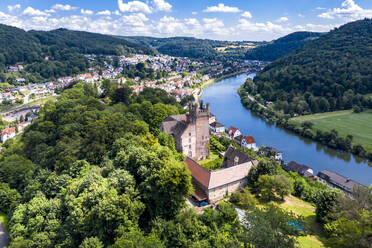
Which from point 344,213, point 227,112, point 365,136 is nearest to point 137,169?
point 344,213

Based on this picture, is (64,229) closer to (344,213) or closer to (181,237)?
(181,237)

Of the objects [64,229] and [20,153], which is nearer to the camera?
[64,229]

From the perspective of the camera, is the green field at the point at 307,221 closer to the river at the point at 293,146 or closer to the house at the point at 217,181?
the house at the point at 217,181

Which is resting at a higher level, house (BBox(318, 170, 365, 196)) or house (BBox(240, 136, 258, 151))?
house (BBox(240, 136, 258, 151))

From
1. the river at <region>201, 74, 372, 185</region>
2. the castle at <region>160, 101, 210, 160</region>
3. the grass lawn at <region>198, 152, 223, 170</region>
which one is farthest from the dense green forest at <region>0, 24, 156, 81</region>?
the grass lawn at <region>198, 152, 223, 170</region>

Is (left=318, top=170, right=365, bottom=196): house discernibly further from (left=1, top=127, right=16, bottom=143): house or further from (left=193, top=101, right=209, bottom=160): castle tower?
(left=1, top=127, right=16, bottom=143): house

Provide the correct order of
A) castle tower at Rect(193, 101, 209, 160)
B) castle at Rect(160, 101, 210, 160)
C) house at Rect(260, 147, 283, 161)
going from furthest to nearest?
1. house at Rect(260, 147, 283, 161)
2. castle tower at Rect(193, 101, 209, 160)
3. castle at Rect(160, 101, 210, 160)

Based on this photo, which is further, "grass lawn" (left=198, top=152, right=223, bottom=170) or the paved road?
"grass lawn" (left=198, top=152, right=223, bottom=170)
